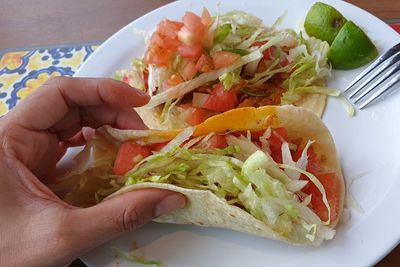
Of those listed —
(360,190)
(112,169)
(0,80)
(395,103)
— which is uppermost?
(395,103)

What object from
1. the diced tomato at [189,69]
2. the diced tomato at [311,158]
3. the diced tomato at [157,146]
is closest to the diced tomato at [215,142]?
the diced tomato at [157,146]

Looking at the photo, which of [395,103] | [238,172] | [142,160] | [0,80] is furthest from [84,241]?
[0,80]

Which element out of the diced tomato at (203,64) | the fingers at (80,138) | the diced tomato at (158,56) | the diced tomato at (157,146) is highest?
the diced tomato at (203,64)

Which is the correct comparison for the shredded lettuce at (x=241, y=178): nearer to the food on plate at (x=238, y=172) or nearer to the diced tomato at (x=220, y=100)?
the food on plate at (x=238, y=172)

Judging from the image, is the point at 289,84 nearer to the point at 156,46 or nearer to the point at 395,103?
the point at 395,103

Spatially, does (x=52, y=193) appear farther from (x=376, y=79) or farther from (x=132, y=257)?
(x=376, y=79)

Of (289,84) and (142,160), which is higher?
(289,84)

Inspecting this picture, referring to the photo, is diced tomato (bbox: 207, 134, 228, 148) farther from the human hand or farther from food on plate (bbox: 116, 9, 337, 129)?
food on plate (bbox: 116, 9, 337, 129)

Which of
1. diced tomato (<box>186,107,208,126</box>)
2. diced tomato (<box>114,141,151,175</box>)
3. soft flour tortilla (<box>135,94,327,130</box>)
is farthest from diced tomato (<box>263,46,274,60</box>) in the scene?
diced tomato (<box>114,141,151,175</box>)
